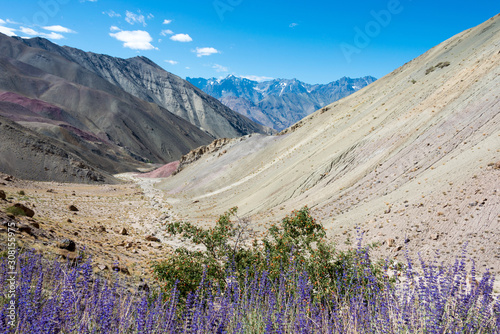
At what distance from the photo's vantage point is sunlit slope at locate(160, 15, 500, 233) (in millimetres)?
19533

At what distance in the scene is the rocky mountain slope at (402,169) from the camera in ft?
48.0

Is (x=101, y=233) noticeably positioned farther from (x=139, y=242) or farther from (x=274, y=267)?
(x=274, y=267)

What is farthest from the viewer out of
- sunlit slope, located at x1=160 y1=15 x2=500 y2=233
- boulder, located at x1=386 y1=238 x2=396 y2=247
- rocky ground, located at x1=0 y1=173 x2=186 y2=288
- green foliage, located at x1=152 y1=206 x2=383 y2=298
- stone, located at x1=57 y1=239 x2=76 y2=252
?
sunlit slope, located at x1=160 y1=15 x2=500 y2=233

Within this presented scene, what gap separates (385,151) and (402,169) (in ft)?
12.5

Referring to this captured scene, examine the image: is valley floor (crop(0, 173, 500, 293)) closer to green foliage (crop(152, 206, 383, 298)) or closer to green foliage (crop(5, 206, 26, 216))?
green foliage (crop(5, 206, 26, 216))

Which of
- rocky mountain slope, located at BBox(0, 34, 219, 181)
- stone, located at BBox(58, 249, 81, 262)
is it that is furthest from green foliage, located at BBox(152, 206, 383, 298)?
rocky mountain slope, located at BBox(0, 34, 219, 181)

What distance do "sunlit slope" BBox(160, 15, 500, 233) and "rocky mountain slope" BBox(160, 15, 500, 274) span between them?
12cm

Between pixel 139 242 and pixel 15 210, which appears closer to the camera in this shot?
pixel 15 210

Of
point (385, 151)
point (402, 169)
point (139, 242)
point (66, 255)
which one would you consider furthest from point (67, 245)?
point (385, 151)

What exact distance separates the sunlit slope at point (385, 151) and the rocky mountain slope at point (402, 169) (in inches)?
4.6

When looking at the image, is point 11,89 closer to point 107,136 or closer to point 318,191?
point 107,136

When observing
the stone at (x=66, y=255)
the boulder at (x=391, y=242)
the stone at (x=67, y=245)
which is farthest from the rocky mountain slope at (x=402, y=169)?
the stone at (x=67, y=245)

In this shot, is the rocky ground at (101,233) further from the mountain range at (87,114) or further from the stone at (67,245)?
the mountain range at (87,114)

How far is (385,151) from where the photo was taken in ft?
82.8
